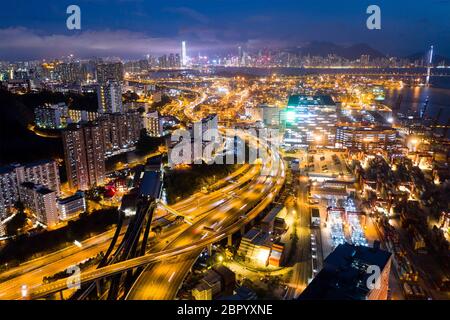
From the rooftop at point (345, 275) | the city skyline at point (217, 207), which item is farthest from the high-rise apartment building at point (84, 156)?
the rooftop at point (345, 275)

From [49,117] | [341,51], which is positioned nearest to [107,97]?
[49,117]

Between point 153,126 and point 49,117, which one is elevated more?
point 49,117

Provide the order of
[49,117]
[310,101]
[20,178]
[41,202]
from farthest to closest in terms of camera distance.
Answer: [310,101] → [49,117] → [20,178] → [41,202]

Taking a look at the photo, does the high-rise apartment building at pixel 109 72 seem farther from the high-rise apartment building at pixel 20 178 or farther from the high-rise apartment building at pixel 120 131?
the high-rise apartment building at pixel 20 178

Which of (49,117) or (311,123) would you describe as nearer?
(49,117)

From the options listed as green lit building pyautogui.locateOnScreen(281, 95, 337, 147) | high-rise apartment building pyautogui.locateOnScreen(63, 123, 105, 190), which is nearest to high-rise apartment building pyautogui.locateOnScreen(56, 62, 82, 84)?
green lit building pyautogui.locateOnScreen(281, 95, 337, 147)

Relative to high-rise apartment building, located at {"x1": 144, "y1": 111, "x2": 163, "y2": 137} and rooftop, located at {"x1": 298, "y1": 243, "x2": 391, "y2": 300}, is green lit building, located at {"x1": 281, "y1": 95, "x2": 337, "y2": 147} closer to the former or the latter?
high-rise apartment building, located at {"x1": 144, "y1": 111, "x2": 163, "y2": 137}

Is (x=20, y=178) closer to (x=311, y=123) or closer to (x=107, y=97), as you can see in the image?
(x=107, y=97)

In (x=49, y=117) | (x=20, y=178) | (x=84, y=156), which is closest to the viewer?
(x=20, y=178)

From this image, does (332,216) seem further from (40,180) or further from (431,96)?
(431,96)

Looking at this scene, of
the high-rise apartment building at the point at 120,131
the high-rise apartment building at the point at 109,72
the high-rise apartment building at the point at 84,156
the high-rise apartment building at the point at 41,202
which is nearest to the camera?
the high-rise apartment building at the point at 41,202

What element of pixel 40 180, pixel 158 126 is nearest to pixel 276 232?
pixel 40 180
